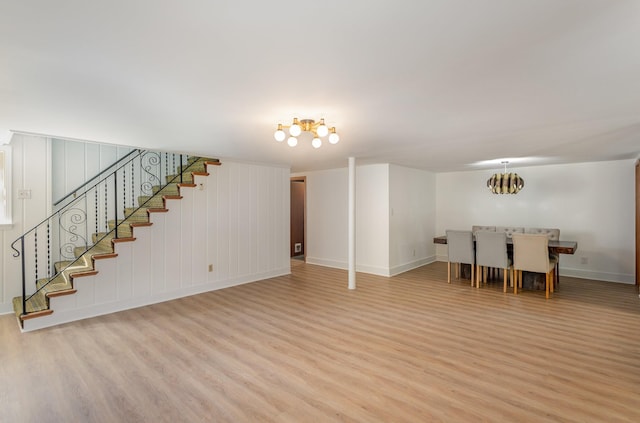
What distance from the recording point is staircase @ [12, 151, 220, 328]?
4027 millimetres

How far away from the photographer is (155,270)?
472cm

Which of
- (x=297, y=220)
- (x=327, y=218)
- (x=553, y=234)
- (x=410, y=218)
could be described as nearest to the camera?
(x=553, y=234)

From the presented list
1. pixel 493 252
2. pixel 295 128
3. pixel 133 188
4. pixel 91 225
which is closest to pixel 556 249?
pixel 493 252

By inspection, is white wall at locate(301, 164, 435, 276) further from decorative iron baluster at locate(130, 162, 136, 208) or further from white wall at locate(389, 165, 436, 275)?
decorative iron baluster at locate(130, 162, 136, 208)

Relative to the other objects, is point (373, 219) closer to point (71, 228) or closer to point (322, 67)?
point (322, 67)

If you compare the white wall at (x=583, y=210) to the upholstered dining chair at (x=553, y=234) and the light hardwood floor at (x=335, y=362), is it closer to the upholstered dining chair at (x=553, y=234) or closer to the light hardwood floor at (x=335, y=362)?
the upholstered dining chair at (x=553, y=234)

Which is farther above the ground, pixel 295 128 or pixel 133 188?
pixel 295 128

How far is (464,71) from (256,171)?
4534mm

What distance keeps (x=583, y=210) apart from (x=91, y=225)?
8.76 m

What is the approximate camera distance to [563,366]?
8.85ft

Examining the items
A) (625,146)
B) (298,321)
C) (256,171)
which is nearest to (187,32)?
(298,321)

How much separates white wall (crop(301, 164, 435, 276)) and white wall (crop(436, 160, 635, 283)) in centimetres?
143

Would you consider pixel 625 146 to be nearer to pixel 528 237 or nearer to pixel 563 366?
pixel 528 237

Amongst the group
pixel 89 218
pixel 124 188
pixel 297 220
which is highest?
pixel 124 188
